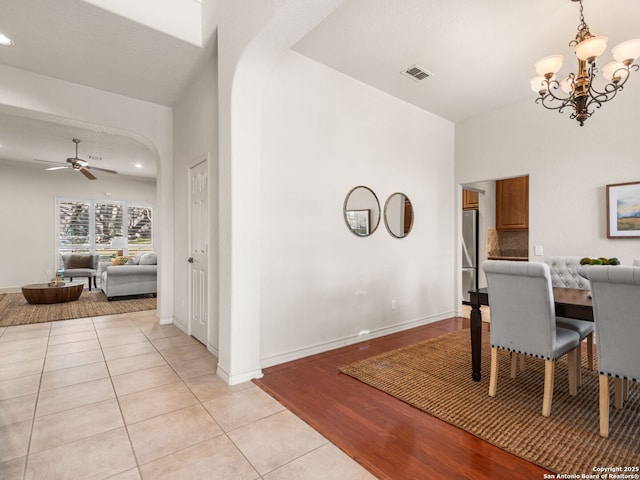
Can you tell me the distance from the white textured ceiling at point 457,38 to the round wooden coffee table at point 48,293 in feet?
18.9

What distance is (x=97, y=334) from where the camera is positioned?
157 inches

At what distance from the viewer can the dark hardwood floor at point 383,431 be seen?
1642 millimetres

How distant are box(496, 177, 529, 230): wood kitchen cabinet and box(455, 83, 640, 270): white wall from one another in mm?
1452

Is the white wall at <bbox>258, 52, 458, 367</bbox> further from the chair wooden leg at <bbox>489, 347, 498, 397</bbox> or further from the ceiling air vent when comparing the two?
the chair wooden leg at <bbox>489, 347, 498, 397</bbox>

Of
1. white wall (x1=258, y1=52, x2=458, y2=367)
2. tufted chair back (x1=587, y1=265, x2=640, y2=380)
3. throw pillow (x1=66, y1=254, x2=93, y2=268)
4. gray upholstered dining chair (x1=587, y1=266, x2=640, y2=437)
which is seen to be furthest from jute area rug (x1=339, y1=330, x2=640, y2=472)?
throw pillow (x1=66, y1=254, x2=93, y2=268)

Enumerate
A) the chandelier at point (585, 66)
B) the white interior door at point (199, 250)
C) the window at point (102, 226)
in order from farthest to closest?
the window at point (102, 226) < the white interior door at point (199, 250) < the chandelier at point (585, 66)

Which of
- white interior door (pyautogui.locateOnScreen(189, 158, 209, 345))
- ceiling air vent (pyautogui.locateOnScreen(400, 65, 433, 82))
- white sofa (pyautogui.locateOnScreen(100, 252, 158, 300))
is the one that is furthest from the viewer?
white sofa (pyautogui.locateOnScreen(100, 252, 158, 300))

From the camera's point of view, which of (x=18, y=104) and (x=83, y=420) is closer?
(x=83, y=420)

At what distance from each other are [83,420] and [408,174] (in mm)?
4052

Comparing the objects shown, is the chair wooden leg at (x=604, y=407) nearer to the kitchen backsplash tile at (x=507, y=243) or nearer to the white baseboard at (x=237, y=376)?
the white baseboard at (x=237, y=376)

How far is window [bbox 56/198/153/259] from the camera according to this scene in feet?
27.5

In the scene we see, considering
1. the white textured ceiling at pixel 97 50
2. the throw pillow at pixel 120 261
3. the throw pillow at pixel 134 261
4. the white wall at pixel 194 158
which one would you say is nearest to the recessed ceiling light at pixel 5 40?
the white textured ceiling at pixel 97 50

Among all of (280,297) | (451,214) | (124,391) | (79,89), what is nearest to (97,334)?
(124,391)

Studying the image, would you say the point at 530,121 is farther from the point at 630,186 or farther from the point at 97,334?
the point at 97,334
